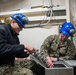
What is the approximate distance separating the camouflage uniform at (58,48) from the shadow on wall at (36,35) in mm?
537

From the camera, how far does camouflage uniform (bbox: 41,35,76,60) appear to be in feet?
9.91

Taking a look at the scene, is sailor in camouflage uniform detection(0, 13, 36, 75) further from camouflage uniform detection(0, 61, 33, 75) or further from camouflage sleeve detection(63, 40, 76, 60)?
camouflage sleeve detection(63, 40, 76, 60)

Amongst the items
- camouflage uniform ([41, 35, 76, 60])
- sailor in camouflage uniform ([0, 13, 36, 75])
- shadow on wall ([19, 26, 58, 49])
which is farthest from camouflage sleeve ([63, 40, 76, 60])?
sailor in camouflage uniform ([0, 13, 36, 75])

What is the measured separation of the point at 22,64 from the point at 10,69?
0.39 metres

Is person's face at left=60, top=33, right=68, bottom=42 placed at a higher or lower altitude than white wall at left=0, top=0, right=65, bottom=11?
lower

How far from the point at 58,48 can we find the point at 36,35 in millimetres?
757

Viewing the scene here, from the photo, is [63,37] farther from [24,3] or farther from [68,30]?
[24,3]

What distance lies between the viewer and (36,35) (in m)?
3.69

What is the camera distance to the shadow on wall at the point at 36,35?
364 centimetres

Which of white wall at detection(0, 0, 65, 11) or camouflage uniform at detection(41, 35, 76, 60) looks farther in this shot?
white wall at detection(0, 0, 65, 11)

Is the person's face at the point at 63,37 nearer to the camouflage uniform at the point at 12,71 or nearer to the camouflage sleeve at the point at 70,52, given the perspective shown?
the camouflage sleeve at the point at 70,52

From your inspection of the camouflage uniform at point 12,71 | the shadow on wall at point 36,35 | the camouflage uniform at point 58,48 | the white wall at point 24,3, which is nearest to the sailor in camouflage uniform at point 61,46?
the camouflage uniform at point 58,48

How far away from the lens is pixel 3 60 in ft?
6.94

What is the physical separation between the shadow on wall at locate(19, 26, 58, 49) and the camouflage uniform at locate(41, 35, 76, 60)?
54cm
